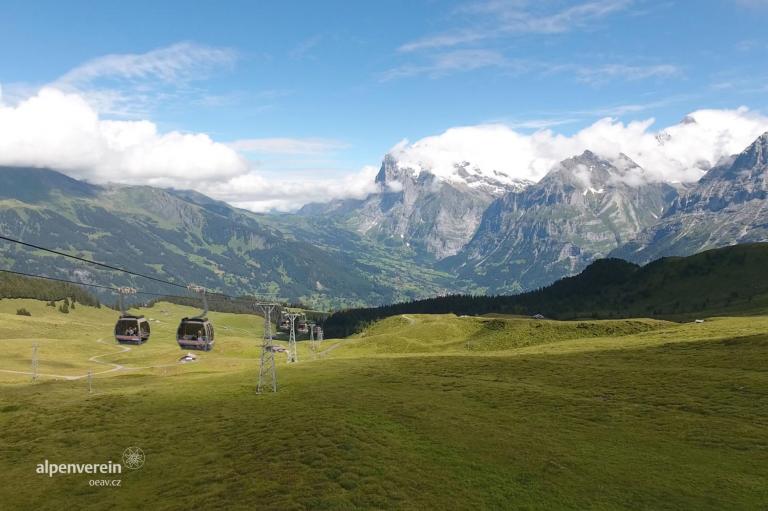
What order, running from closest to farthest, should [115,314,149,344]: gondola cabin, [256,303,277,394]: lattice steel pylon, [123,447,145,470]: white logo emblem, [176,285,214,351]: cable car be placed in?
[123,447,145,470]: white logo emblem → [256,303,277,394]: lattice steel pylon → [176,285,214,351]: cable car → [115,314,149,344]: gondola cabin

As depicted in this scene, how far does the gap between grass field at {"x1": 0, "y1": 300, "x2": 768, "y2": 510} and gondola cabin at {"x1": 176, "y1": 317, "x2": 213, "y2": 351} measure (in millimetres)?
8203

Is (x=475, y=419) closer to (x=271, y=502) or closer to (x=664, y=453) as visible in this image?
(x=664, y=453)

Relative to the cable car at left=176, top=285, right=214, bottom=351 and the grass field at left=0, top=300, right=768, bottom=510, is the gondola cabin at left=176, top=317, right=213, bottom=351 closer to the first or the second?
the cable car at left=176, top=285, right=214, bottom=351

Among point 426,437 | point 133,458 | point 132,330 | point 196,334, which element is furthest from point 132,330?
point 426,437

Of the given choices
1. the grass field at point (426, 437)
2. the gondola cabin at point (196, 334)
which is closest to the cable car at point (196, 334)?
the gondola cabin at point (196, 334)

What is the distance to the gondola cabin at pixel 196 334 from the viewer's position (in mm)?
90312

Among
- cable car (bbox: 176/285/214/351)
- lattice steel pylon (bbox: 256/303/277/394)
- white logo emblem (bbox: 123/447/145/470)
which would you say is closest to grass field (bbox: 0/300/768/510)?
white logo emblem (bbox: 123/447/145/470)

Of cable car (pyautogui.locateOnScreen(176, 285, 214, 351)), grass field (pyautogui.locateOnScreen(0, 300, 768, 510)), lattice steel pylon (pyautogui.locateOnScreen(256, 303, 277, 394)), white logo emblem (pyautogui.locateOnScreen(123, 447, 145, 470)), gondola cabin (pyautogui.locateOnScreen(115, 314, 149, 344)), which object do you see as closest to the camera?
grass field (pyautogui.locateOnScreen(0, 300, 768, 510))

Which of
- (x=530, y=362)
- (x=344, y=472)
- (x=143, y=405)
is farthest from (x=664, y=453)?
(x=143, y=405)

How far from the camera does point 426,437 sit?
5700cm

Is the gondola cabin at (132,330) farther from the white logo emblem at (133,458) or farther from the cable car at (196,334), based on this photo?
the white logo emblem at (133,458)

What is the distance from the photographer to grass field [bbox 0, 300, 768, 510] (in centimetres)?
4297

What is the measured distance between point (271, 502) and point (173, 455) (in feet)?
67.0

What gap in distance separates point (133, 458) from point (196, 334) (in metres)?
36.8
